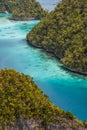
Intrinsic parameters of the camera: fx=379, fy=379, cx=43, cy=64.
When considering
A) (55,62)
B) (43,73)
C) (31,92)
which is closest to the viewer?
(31,92)

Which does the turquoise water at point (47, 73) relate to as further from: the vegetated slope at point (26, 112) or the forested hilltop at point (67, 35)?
the vegetated slope at point (26, 112)

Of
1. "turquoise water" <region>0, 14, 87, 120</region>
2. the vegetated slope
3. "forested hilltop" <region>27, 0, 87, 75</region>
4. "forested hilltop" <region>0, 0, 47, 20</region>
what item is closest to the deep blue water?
"turquoise water" <region>0, 14, 87, 120</region>

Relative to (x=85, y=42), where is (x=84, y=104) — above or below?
below

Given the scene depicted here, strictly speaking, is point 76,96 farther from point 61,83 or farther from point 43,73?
point 43,73

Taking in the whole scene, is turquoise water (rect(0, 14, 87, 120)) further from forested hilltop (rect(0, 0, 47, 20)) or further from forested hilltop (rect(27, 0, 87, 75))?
forested hilltop (rect(0, 0, 47, 20))

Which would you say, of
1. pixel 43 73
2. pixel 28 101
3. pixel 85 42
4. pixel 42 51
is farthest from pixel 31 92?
pixel 42 51

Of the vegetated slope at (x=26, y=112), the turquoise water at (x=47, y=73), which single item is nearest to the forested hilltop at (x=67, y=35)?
the turquoise water at (x=47, y=73)

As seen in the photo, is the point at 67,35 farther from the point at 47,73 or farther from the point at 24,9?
the point at 24,9
